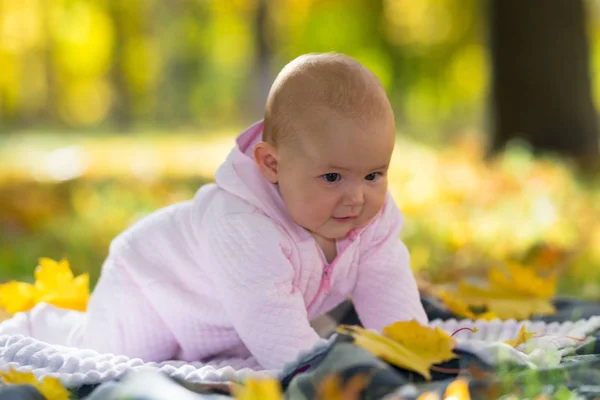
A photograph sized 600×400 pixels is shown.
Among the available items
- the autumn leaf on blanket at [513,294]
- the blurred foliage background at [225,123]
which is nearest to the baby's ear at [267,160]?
the autumn leaf on blanket at [513,294]

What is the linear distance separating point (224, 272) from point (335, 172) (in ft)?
1.38

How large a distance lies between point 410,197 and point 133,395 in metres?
4.27

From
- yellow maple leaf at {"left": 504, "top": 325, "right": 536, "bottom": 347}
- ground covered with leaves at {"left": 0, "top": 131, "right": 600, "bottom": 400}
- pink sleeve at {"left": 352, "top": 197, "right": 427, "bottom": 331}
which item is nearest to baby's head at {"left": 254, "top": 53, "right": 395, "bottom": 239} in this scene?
pink sleeve at {"left": 352, "top": 197, "right": 427, "bottom": 331}

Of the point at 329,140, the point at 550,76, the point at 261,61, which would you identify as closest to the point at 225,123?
the point at 261,61

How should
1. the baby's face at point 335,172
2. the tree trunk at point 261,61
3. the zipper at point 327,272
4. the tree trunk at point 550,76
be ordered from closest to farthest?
the baby's face at point 335,172, the zipper at point 327,272, the tree trunk at point 550,76, the tree trunk at point 261,61

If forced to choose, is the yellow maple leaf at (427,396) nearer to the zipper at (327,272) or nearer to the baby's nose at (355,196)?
the baby's nose at (355,196)

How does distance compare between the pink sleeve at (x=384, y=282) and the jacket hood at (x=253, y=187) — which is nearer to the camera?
the jacket hood at (x=253, y=187)

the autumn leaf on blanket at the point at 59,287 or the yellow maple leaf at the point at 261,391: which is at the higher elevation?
the yellow maple leaf at the point at 261,391

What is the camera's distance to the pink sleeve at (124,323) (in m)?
2.62

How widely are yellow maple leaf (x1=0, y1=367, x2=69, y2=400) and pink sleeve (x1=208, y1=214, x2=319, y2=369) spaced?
53cm

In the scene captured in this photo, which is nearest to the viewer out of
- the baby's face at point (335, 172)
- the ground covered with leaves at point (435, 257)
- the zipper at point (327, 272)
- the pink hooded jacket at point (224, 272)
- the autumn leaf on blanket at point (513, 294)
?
the ground covered with leaves at point (435, 257)

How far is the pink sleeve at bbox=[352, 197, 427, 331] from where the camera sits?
264 centimetres

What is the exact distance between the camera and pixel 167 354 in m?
2.69

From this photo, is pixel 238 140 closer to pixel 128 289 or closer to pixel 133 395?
pixel 128 289
